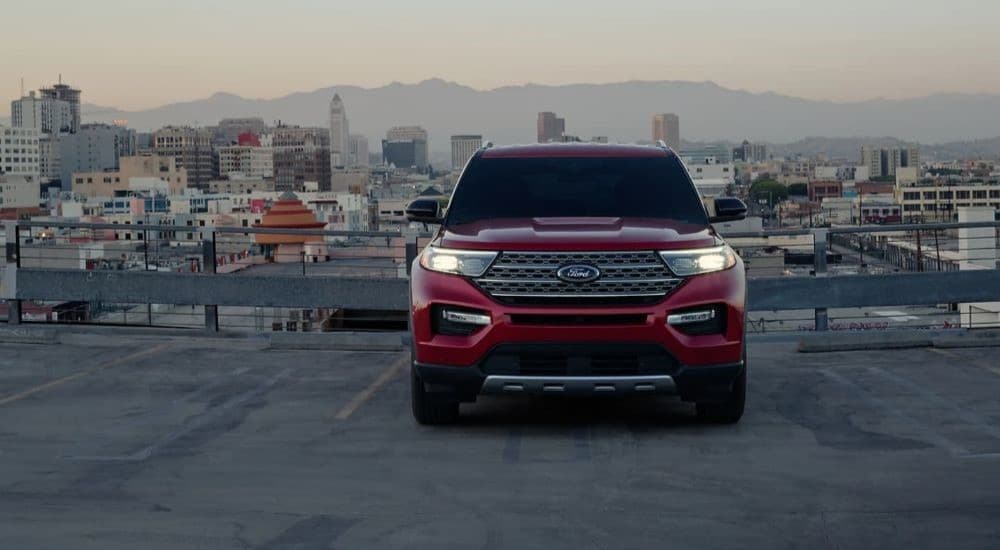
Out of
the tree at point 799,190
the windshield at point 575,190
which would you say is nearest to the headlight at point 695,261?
the windshield at point 575,190

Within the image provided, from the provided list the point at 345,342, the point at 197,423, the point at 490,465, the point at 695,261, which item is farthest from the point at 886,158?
the point at 490,465

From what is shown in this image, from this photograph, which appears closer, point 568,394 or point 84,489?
point 84,489

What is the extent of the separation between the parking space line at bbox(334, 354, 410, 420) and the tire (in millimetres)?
730

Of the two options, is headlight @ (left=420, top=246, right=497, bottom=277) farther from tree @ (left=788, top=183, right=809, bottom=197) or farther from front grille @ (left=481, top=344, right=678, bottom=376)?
tree @ (left=788, top=183, right=809, bottom=197)

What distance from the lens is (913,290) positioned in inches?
605

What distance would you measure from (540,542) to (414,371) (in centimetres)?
332

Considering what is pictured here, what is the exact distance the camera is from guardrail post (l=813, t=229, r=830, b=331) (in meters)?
15.0

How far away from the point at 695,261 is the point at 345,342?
20.2 feet

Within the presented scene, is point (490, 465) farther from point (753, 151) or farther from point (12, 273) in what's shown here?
point (753, 151)

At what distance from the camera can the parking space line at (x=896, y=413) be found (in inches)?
336

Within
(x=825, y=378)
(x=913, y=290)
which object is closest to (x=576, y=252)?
(x=825, y=378)

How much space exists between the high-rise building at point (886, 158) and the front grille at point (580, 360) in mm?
142098

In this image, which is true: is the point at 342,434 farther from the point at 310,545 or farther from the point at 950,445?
the point at 950,445

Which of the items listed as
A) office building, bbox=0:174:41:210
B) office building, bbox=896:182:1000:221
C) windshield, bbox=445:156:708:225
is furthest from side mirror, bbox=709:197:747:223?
office building, bbox=0:174:41:210
